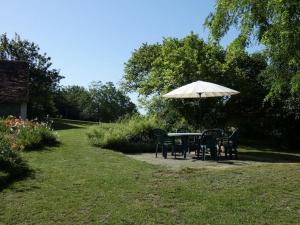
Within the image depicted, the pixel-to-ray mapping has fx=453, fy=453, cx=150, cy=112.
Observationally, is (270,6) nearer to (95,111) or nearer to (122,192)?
(122,192)

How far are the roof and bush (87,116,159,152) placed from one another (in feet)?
42.0

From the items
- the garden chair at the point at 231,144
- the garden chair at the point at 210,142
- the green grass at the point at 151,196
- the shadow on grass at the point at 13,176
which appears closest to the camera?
the green grass at the point at 151,196

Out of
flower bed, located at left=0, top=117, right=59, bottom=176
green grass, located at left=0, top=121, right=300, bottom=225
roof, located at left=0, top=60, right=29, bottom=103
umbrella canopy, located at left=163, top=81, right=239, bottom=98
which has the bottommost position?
green grass, located at left=0, top=121, right=300, bottom=225

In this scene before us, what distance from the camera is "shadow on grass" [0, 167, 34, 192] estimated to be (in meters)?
9.45

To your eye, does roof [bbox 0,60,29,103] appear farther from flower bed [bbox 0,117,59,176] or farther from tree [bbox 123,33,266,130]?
flower bed [bbox 0,117,59,176]

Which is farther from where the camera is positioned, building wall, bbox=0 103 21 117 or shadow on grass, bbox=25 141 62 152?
building wall, bbox=0 103 21 117

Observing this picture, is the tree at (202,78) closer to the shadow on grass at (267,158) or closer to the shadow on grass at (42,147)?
the shadow on grass at (267,158)

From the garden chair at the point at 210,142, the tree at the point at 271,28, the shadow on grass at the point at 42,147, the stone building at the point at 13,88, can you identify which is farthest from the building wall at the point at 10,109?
the tree at the point at 271,28

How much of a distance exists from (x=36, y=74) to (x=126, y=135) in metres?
31.1

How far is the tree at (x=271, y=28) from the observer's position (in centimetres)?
979

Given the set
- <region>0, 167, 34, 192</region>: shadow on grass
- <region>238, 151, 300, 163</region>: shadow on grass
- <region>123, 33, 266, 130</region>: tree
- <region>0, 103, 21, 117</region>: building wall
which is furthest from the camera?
<region>0, 103, 21, 117</region>: building wall

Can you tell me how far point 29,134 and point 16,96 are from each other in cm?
1491

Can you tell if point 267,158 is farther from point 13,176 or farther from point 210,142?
point 13,176

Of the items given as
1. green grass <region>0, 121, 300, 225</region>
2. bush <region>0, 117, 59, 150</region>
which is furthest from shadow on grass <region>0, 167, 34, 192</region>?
bush <region>0, 117, 59, 150</region>
